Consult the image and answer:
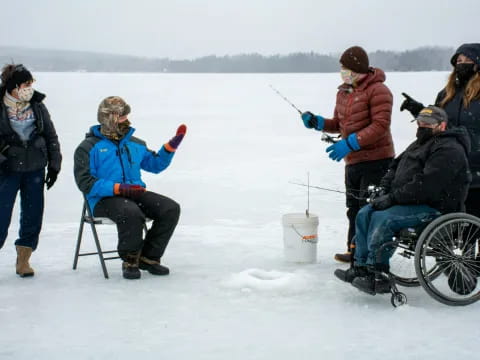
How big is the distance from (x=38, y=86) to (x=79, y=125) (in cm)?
885

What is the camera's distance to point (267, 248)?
16.4 ft

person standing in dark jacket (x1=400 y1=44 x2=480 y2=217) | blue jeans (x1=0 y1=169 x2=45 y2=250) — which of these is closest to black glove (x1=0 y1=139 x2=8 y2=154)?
Result: blue jeans (x1=0 y1=169 x2=45 y2=250)

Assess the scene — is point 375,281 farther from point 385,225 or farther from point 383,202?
point 383,202

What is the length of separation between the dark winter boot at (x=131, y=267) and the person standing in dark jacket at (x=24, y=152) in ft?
2.09

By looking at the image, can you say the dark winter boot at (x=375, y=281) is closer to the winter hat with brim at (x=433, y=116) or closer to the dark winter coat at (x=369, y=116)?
the winter hat with brim at (x=433, y=116)

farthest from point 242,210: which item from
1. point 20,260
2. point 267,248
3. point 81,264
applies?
point 20,260

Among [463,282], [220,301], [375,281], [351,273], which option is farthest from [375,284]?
[220,301]

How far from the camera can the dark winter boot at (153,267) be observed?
424 centimetres

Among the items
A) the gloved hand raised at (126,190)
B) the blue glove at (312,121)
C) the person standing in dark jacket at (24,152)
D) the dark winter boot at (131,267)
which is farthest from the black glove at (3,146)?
the blue glove at (312,121)

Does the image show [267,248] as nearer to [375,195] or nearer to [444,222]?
[375,195]

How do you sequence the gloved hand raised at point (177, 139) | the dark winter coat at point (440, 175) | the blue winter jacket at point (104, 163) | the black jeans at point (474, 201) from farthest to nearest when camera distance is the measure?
the gloved hand raised at point (177, 139), the blue winter jacket at point (104, 163), the black jeans at point (474, 201), the dark winter coat at point (440, 175)

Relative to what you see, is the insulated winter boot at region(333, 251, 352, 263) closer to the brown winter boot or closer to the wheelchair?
the wheelchair

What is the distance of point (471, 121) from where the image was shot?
384cm

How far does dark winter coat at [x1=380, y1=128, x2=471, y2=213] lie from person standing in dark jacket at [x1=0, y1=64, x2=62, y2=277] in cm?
225
